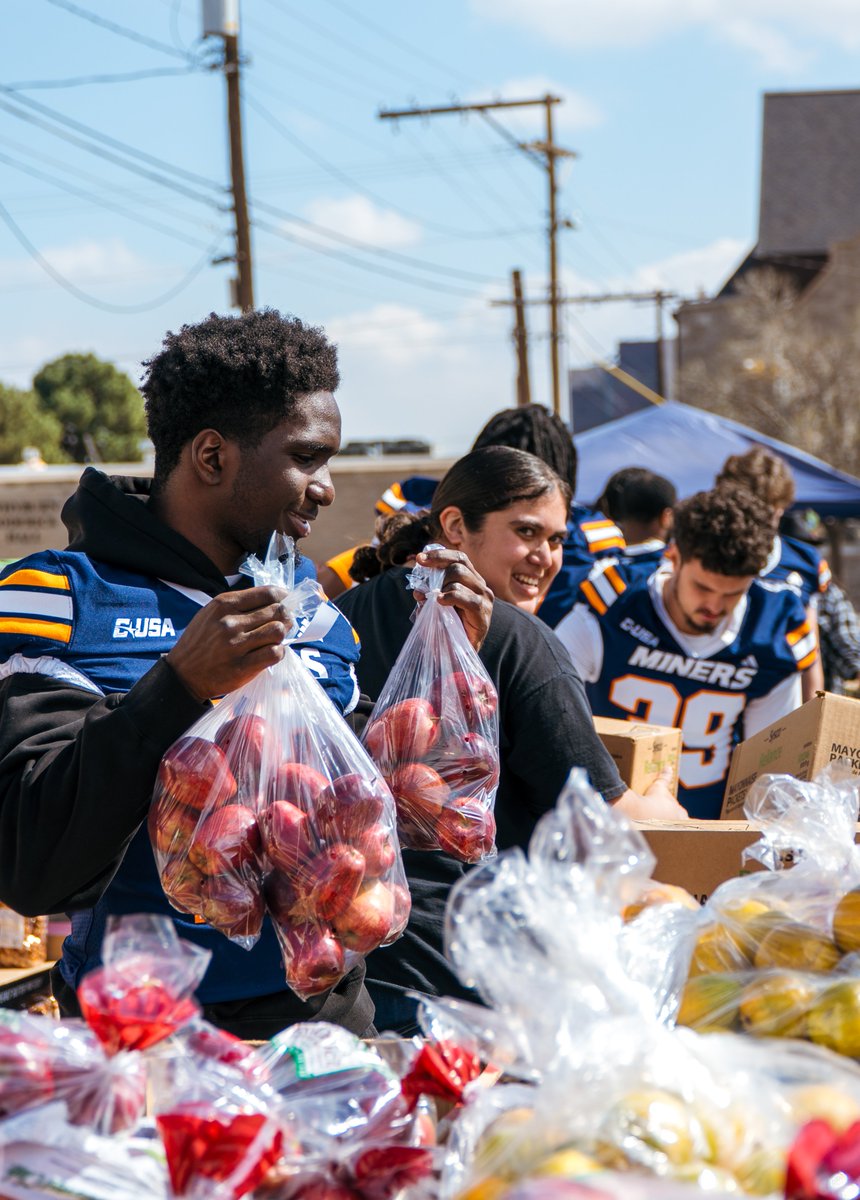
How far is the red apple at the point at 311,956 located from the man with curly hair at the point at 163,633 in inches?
8.4

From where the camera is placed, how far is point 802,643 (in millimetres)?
4207

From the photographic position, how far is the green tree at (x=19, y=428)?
34.9 metres

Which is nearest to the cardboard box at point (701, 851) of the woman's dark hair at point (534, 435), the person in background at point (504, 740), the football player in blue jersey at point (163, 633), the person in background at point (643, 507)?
the person in background at point (504, 740)

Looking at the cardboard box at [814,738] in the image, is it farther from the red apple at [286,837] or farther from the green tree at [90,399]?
the green tree at [90,399]

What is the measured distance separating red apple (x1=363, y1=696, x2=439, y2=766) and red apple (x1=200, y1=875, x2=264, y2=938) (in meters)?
0.37

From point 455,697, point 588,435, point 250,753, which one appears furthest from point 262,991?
point 588,435

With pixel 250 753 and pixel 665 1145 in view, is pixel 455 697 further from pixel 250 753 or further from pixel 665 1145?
pixel 665 1145

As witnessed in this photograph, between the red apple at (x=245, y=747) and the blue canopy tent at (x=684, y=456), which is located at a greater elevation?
the blue canopy tent at (x=684, y=456)

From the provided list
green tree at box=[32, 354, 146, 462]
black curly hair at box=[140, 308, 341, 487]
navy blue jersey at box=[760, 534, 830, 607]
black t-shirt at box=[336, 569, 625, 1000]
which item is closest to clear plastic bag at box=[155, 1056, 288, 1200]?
black curly hair at box=[140, 308, 341, 487]

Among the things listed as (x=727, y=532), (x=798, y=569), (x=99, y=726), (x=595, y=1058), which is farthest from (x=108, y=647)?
(x=798, y=569)

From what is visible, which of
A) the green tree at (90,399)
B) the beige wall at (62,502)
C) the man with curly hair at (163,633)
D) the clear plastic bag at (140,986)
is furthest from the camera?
the green tree at (90,399)

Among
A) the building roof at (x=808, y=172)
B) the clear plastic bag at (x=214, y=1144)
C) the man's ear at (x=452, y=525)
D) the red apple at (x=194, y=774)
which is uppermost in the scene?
the building roof at (x=808, y=172)

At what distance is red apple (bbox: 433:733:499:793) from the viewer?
1986 mm

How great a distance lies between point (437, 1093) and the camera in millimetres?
1394
